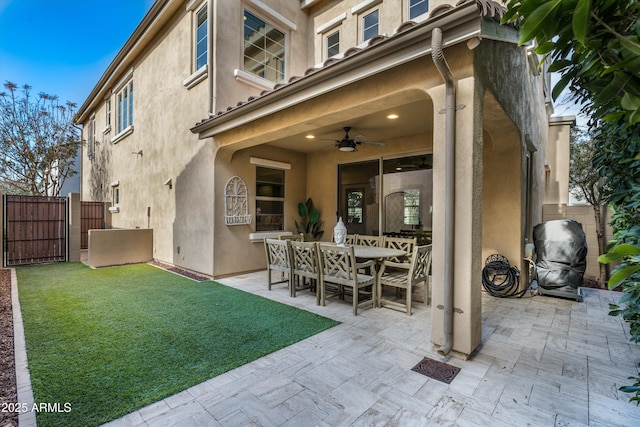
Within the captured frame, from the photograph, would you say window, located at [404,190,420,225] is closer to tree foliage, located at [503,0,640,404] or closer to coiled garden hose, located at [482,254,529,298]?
coiled garden hose, located at [482,254,529,298]

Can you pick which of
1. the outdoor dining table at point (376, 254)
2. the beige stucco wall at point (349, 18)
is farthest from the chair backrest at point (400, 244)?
the beige stucco wall at point (349, 18)

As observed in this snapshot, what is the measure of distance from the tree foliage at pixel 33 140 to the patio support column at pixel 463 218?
629 inches

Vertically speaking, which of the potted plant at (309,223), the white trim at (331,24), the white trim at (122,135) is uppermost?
the white trim at (331,24)

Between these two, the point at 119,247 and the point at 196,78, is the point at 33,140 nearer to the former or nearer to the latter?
the point at 119,247

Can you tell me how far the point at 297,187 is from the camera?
27.3 feet

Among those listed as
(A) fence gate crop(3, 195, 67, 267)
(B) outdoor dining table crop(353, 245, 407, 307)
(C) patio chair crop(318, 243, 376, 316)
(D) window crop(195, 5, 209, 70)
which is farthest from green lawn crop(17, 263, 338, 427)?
(D) window crop(195, 5, 209, 70)

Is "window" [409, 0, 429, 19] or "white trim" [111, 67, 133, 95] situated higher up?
"white trim" [111, 67, 133, 95]

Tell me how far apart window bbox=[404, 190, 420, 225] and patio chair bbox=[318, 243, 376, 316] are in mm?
2659

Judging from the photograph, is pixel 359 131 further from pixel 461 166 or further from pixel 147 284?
pixel 147 284

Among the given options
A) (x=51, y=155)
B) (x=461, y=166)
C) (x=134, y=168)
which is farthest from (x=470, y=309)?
(x=51, y=155)

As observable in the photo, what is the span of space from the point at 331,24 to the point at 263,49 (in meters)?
1.92

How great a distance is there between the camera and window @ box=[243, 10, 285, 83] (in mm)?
7285

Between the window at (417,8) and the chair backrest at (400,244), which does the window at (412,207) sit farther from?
the window at (417,8)

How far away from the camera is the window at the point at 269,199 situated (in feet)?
24.3
